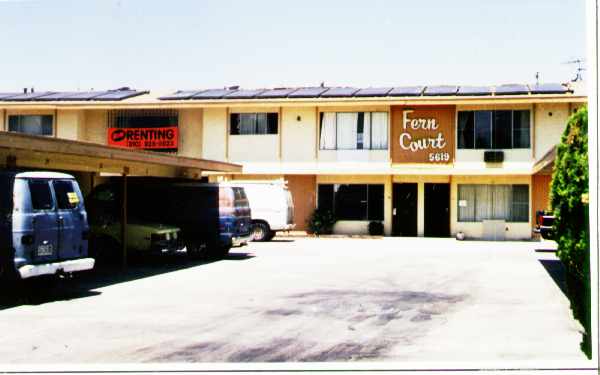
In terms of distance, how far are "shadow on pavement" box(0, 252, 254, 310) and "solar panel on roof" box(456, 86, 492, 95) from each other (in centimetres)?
1618

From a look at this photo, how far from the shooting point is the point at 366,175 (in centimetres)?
3334

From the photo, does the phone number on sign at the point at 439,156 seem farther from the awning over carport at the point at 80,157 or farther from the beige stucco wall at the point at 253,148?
the awning over carport at the point at 80,157

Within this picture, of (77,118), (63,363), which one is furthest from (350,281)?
(77,118)

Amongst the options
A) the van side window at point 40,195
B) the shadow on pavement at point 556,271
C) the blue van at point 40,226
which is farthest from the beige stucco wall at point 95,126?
the van side window at point 40,195

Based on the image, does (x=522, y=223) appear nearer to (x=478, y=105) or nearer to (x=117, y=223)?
(x=478, y=105)

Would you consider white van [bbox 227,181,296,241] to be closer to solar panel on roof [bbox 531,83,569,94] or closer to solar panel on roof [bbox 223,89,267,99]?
solar panel on roof [bbox 223,89,267,99]

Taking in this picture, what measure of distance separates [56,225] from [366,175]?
21890 millimetres

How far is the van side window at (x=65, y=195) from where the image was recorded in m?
12.9

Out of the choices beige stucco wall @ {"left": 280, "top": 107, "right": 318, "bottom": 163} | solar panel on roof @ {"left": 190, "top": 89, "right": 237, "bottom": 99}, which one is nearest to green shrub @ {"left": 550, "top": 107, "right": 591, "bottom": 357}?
beige stucco wall @ {"left": 280, "top": 107, "right": 318, "bottom": 163}

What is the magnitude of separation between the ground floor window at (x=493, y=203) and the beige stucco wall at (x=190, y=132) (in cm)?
1234

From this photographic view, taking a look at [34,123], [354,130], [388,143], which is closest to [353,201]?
[388,143]

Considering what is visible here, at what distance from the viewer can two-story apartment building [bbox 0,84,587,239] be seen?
31922mm

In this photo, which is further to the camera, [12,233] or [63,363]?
[12,233]

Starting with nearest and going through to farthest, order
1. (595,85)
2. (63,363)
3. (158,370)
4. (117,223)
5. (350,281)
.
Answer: (595,85), (158,370), (63,363), (350,281), (117,223)
